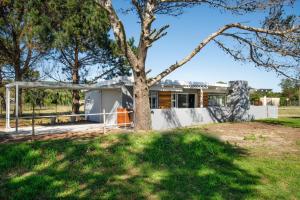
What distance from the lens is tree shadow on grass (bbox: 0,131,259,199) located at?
5324 millimetres

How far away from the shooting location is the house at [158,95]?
1956 cm

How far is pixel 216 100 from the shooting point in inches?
1118

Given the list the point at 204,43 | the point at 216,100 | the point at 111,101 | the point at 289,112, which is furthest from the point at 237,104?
the point at 289,112

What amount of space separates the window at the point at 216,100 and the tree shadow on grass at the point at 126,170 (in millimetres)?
18564

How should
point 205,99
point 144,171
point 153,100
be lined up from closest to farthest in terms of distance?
point 144,171, point 153,100, point 205,99

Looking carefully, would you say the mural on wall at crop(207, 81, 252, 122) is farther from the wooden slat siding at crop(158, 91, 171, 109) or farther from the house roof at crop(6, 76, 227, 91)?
the wooden slat siding at crop(158, 91, 171, 109)

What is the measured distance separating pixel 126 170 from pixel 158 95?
1585cm

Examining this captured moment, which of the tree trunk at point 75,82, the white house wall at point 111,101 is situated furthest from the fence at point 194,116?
the tree trunk at point 75,82

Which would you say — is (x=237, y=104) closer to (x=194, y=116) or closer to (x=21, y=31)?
(x=194, y=116)

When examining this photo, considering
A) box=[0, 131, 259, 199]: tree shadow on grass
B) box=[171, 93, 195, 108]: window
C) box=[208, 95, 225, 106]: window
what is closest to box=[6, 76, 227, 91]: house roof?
box=[171, 93, 195, 108]: window

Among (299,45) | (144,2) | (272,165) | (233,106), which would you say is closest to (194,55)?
(144,2)

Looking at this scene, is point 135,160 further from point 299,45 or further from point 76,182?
point 299,45

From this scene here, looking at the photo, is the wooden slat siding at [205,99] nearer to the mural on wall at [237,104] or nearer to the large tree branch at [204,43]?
the mural on wall at [237,104]

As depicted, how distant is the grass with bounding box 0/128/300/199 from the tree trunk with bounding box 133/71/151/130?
106 inches
